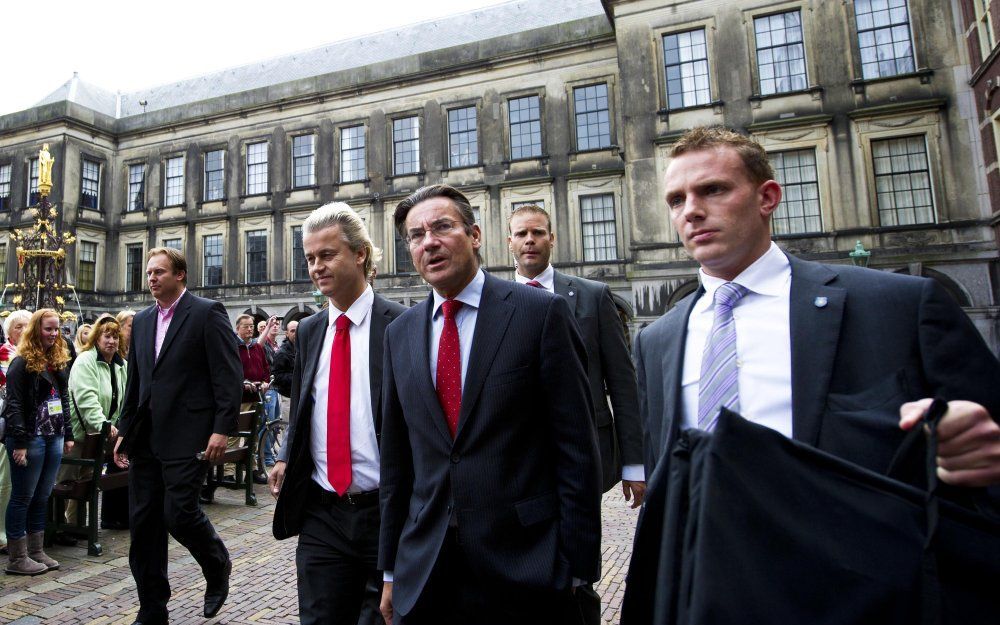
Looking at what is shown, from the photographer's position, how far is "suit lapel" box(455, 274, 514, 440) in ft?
6.81

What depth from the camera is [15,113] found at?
97.7 feet

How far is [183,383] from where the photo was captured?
4023mm

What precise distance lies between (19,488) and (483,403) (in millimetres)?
5229

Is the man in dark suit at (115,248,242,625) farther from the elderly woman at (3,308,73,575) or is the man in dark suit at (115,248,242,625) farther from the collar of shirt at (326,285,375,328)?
the elderly woman at (3,308,73,575)

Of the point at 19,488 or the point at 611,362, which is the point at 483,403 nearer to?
the point at 611,362

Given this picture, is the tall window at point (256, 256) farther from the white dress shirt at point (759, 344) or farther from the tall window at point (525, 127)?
the white dress shirt at point (759, 344)

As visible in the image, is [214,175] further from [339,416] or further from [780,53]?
[339,416]

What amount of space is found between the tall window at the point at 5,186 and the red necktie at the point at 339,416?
1494 inches

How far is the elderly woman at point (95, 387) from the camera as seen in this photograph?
596cm

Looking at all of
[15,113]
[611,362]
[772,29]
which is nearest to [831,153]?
[772,29]

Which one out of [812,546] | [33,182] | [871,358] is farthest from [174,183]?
[812,546]

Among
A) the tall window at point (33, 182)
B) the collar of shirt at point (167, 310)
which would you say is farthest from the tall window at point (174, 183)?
the collar of shirt at point (167, 310)

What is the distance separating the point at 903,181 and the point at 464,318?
2022cm

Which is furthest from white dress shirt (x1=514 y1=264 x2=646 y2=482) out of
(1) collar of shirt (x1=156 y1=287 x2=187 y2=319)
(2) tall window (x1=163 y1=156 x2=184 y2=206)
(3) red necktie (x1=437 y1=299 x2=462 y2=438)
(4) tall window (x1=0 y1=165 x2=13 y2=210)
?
(4) tall window (x1=0 y1=165 x2=13 y2=210)
